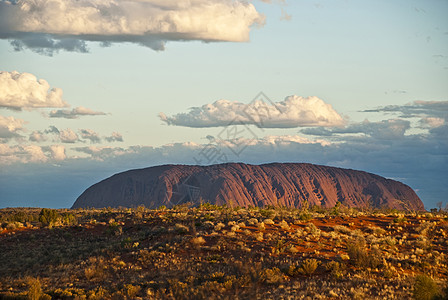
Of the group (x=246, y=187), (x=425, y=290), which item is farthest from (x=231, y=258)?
(x=246, y=187)

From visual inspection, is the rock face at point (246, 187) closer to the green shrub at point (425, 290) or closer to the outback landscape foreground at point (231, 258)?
the outback landscape foreground at point (231, 258)

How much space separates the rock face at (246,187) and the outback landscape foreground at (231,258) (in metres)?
75.3

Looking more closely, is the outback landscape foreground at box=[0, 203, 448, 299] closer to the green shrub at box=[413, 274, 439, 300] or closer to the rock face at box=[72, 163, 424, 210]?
the green shrub at box=[413, 274, 439, 300]

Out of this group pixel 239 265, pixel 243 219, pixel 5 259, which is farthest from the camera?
pixel 243 219

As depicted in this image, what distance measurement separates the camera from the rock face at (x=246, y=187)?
11356cm

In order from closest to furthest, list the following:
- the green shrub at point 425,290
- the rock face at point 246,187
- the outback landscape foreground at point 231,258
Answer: the green shrub at point 425,290 < the outback landscape foreground at point 231,258 < the rock face at point 246,187

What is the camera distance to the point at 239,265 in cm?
2039

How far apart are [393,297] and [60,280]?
564 inches

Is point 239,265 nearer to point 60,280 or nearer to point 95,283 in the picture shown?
point 95,283

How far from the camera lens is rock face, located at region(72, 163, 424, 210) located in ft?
373

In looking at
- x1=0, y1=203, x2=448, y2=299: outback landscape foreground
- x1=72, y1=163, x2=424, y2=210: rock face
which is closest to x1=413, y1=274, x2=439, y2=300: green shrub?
x1=0, y1=203, x2=448, y2=299: outback landscape foreground

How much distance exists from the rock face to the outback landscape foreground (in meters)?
75.3

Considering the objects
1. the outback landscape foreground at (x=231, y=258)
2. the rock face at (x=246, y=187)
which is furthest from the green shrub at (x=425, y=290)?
the rock face at (x=246, y=187)

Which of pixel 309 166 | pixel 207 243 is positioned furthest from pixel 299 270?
pixel 309 166
